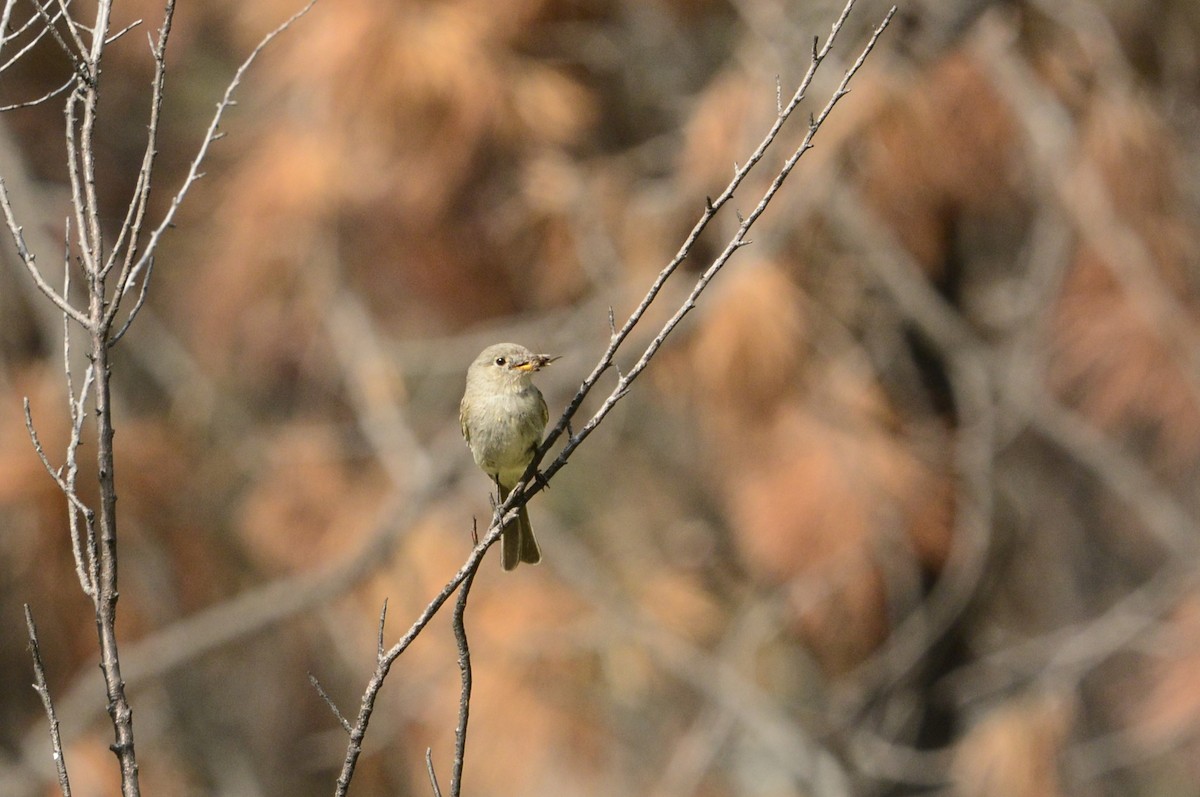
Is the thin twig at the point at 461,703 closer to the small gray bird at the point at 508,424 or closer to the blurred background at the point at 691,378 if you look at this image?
the small gray bird at the point at 508,424

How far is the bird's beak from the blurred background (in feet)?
4.32

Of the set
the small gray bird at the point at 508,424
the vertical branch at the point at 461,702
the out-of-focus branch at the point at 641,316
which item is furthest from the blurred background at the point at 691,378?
the vertical branch at the point at 461,702

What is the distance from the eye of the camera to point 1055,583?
22.6 ft

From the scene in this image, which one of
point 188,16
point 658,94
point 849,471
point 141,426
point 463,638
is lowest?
point 463,638

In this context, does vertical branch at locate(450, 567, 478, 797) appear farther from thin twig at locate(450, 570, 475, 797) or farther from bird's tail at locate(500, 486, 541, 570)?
bird's tail at locate(500, 486, 541, 570)

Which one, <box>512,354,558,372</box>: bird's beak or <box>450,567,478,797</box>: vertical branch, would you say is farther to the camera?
→ <box>512,354,558,372</box>: bird's beak

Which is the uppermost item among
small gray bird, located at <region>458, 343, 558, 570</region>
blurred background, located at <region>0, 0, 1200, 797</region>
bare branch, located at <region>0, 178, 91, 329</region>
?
blurred background, located at <region>0, 0, 1200, 797</region>

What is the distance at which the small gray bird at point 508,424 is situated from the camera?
2.91 metres

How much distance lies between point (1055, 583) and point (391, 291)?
3785 mm

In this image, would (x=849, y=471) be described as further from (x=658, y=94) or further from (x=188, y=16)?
(x=188, y=16)

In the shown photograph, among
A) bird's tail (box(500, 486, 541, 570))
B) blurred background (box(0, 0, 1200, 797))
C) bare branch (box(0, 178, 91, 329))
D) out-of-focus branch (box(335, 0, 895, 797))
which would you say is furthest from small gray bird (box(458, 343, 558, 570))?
blurred background (box(0, 0, 1200, 797))

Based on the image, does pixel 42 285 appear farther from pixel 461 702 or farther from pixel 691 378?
pixel 691 378

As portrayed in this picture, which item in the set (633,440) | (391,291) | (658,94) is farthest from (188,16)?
(633,440)

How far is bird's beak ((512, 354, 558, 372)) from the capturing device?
264 centimetres
